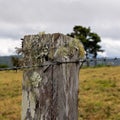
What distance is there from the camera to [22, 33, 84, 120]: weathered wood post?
15.5 feet

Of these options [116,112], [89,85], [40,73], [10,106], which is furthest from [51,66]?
[89,85]

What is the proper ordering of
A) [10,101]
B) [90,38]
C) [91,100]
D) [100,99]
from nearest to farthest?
[91,100] → [100,99] → [10,101] → [90,38]

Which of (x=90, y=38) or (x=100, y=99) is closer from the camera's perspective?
(x=100, y=99)

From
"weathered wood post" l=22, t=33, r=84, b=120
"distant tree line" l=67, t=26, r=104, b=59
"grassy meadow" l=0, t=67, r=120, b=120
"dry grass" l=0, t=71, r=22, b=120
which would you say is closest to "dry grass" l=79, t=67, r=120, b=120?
"grassy meadow" l=0, t=67, r=120, b=120

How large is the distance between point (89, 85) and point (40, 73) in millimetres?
18974

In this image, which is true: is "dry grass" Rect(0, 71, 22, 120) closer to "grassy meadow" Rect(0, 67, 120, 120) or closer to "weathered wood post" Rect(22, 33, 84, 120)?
"grassy meadow" Rect(0, 67, 120, 120)

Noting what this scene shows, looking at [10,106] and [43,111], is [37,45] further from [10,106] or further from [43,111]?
[10,106]

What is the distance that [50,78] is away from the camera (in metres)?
4.71

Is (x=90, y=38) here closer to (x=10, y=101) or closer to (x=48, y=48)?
(x=10, y=101)

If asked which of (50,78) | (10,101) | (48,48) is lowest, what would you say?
(10,101)

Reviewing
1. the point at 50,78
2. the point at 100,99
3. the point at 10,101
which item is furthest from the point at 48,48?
the point at 10,101

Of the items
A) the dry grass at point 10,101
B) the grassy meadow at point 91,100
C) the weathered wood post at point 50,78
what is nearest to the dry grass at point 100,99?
→ the grassy meadow at point 91,100

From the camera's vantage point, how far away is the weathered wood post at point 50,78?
471 centimetres

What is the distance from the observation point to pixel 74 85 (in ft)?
15.9
